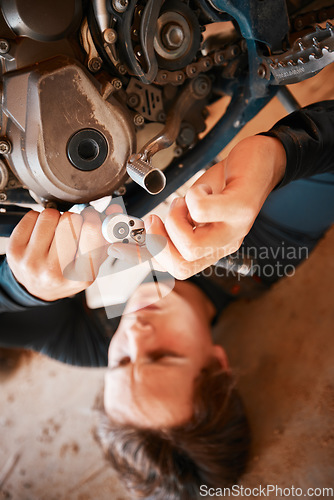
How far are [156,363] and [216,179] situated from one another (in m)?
0.53

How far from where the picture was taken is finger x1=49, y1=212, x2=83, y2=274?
0.53 meters

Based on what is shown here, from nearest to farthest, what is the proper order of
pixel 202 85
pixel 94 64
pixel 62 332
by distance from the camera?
pixel 94 64 < pixel 202 85 < pixel 62 332

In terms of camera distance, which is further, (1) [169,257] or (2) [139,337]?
(2) [139,337]

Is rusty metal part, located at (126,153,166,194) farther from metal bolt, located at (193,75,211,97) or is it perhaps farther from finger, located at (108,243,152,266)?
metal bolt, located at (193,75,211,97)

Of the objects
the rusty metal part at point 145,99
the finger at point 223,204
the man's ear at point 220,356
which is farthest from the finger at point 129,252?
the man's ear at point 220,356

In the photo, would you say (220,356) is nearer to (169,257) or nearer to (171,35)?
(169,257)

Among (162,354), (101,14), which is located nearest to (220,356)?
(162,354)

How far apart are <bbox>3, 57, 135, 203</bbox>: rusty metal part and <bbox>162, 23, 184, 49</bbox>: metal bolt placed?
4.3 inches

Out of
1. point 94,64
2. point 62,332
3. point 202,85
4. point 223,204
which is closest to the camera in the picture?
point 223,204

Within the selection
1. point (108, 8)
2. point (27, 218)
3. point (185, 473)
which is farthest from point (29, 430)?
point (108, 8)

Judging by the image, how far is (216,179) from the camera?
495mm

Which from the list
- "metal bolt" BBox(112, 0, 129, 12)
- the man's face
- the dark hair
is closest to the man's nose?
the man's face

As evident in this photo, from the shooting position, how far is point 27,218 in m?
0.56

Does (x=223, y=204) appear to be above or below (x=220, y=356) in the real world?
above
